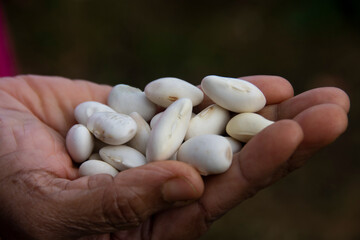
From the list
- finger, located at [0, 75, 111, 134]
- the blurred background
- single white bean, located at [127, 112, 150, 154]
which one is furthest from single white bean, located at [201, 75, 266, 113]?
the blurred background

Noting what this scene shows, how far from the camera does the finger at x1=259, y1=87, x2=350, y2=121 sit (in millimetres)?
535

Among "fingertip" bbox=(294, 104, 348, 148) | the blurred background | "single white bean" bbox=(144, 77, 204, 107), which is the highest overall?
"fingertip" bbox=(294, 104, 348, 148)

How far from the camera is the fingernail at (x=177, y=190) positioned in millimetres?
441

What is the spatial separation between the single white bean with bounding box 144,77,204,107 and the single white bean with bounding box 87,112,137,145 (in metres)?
0.07

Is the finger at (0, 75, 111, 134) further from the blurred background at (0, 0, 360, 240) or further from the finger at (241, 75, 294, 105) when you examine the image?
the blurred background at (0, 0, 360, 240)

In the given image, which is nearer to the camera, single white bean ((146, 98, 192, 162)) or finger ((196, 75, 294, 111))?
single white bean ((146, 98, 192, 162))

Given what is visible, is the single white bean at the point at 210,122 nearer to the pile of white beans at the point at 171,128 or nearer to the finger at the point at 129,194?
the pile of white beans at the point at 171,128

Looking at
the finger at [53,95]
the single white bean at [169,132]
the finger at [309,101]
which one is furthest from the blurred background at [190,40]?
the single white bean at [169,132]

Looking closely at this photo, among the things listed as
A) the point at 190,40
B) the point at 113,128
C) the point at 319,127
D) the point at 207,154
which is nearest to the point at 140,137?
the point at 113,128

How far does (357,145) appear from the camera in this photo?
1154 mm

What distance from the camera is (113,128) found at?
1.92 feet

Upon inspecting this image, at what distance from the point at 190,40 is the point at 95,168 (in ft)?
3.05

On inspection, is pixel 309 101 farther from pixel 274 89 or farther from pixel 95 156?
pixel 95 156

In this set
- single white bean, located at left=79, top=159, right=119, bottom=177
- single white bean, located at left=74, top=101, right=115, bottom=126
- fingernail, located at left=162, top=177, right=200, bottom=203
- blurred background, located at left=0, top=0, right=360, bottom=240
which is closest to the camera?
fingernail, located at left=162, top=177, right=200, bottom=203
